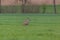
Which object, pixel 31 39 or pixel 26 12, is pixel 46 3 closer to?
pixel 26 12

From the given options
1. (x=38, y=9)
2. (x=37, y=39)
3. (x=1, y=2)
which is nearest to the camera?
(x=37, y=39)

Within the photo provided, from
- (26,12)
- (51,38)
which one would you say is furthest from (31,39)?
(26,12)

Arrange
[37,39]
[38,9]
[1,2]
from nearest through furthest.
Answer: [37,39], [38,9], [1,2]

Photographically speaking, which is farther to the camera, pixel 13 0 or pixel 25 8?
pixel 13 0

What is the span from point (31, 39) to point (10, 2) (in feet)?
61.1

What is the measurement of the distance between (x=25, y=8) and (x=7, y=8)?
5.51ft

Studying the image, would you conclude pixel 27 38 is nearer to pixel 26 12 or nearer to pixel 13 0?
pixel 26 12

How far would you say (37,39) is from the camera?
6.14 metres

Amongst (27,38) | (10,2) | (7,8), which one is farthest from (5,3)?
(27,38)

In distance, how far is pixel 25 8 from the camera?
1958cm

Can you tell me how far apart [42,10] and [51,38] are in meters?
13.7

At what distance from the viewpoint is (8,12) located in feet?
65.0

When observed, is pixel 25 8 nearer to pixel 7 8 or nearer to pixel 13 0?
pixel 7 8

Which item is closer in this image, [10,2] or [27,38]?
[27,38]
